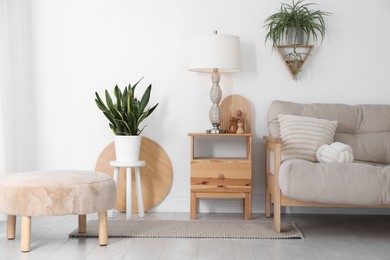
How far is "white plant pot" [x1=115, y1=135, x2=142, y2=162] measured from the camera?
4020 millimetres

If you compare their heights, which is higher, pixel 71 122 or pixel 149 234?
pixel 71 122

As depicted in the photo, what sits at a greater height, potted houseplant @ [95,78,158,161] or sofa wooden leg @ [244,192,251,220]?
potted houseplant @ [95,78,158,161]

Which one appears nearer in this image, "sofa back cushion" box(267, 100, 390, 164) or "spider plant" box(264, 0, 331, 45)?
"sofa back cushion" box(267, 100, 390, 164)

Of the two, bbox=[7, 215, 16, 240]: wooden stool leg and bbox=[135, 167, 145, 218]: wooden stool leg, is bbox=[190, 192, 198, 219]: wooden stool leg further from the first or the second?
bbox=[7, 215, 16, 240]: wooden stool leg

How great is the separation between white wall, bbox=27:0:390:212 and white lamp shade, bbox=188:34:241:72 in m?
0.35

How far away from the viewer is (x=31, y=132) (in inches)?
175

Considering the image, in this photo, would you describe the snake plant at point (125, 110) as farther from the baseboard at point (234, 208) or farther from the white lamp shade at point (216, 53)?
the baseboard at point (234, 208)

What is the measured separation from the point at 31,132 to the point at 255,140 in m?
1.79

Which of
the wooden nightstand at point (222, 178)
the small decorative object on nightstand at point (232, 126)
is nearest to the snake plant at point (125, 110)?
the wooden nightstand at point (222, 178)

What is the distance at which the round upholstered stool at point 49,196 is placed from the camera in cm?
292

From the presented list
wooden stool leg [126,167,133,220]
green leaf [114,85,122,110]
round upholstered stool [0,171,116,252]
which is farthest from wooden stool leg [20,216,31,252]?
green leaf [114,85,122,110]

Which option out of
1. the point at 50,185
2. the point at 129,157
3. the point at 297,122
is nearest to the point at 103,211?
the point at 50,185

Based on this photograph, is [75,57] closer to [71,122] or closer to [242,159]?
[71,122]

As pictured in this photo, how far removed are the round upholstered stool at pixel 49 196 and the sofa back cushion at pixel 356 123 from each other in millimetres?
1545
